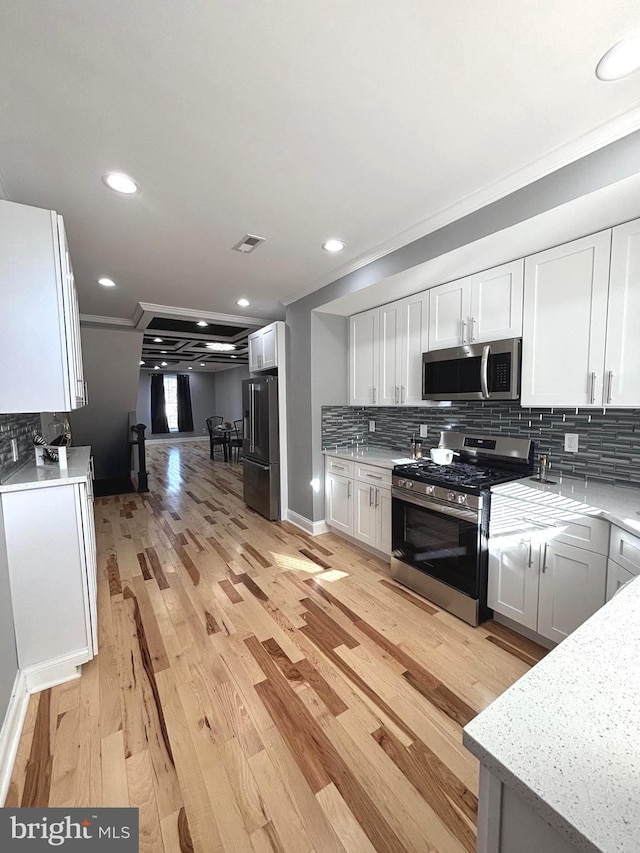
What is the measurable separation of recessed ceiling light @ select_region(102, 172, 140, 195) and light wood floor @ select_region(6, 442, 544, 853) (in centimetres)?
262

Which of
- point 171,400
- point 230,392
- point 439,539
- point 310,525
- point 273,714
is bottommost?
point 273,714

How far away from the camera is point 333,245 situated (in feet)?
8.77

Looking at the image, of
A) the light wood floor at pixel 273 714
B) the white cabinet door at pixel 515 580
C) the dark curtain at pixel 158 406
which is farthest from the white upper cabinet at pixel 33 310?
the dark curtain at pixel 158 406

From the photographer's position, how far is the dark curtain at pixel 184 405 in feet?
38.1

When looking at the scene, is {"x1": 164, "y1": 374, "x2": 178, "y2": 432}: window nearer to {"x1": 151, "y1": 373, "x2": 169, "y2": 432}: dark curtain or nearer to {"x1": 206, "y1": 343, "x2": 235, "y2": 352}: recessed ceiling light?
{"x1": 151, "y1": 373, "x2": 169, "y2": 432}: dark curtain

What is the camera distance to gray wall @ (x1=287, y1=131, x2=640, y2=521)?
157 centimetres

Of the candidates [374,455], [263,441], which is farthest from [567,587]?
[263,441]

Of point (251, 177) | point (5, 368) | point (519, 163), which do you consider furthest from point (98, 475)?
point (519, 163)

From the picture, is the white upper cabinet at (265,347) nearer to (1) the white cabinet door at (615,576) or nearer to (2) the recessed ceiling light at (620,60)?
(2) the recessed ceiling light at (620,60)

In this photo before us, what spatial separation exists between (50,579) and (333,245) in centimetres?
273

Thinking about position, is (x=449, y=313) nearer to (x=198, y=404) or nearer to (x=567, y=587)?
(x=567, y=587)

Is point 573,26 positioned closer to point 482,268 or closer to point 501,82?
point 501,82

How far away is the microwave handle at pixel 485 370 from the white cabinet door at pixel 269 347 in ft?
7.97


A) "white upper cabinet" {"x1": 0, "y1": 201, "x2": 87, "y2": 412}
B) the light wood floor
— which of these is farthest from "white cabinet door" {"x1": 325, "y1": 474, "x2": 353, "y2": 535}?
"white upper cabinet" {"x1": 0, "y1": 201, "x2": 87, "y2": 412}
